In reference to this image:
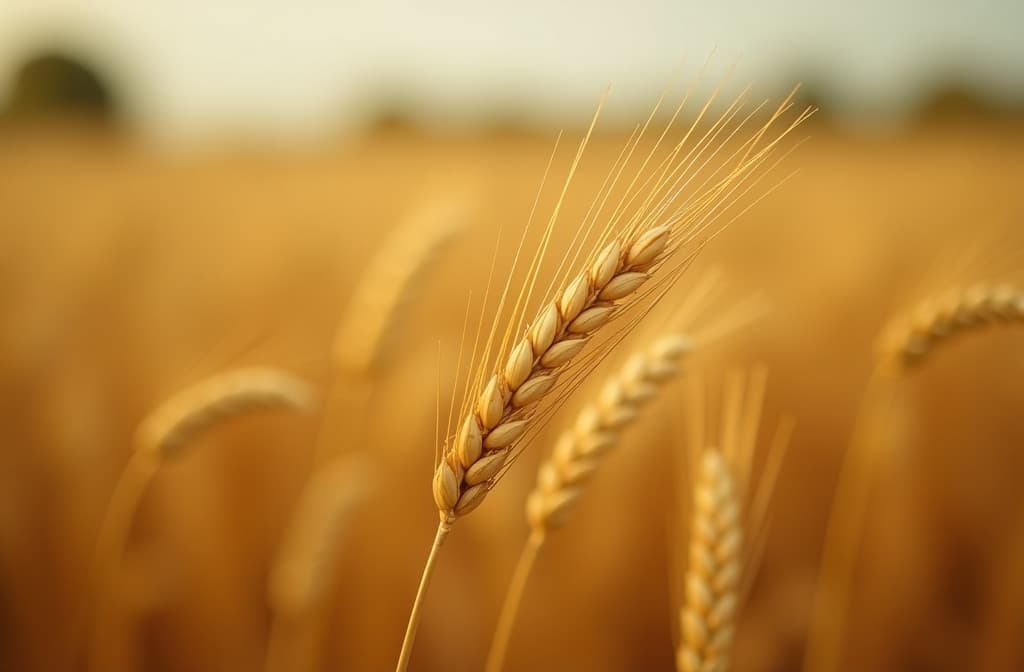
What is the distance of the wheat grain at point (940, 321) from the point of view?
1.02m

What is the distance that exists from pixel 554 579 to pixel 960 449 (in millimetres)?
1529

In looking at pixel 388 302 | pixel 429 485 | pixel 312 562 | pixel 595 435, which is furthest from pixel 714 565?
pixel 429 485

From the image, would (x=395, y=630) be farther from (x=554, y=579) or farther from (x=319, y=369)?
(x=319, y=369)

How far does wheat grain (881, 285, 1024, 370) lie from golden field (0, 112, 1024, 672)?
228mm

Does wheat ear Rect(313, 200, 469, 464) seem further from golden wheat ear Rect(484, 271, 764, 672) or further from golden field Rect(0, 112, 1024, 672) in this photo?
golden wheat ear Rect(484, 271, 764, 672)

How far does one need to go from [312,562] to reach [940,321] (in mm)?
1203

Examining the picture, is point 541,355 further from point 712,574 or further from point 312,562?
point 312,562

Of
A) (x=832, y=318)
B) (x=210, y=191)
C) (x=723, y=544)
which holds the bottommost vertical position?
(x=723, y=544)

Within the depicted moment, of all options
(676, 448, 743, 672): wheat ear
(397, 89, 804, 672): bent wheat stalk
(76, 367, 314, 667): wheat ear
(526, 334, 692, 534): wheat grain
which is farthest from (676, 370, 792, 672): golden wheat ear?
(76, 367, 314, 667): wheat ear

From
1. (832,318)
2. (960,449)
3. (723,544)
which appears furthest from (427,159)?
(723,544)

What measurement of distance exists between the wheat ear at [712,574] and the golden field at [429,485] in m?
0.55

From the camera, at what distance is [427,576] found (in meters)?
0.52

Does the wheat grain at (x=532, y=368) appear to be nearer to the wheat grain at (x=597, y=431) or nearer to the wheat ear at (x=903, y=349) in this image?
the wheat grain at (x=597, y=431)

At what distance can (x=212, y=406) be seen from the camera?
4.07ft
